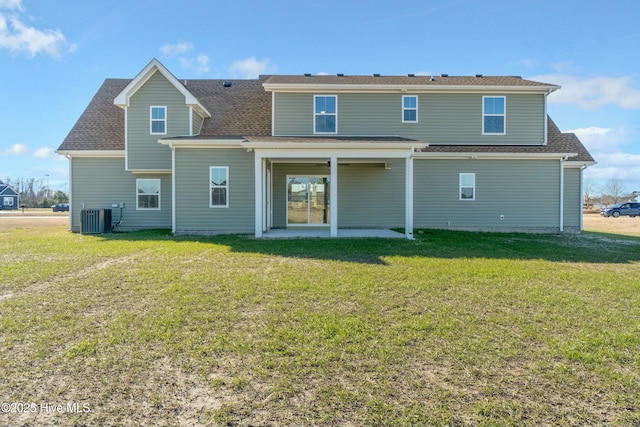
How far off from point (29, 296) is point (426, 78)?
16601mm

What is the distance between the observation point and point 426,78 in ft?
54.3

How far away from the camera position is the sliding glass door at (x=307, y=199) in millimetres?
15258

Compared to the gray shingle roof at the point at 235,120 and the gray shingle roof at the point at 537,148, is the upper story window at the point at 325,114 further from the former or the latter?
the gray shingle roof at the point at 537,148

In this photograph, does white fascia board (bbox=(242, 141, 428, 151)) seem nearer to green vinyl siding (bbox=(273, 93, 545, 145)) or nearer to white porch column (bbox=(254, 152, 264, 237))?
white porch column (bbox=(254, 152, 264, 237))

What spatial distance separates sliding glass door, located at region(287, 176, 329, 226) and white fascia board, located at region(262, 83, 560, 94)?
3812 mm

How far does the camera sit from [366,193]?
1512cm

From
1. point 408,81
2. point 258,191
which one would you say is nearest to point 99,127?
point 258,191

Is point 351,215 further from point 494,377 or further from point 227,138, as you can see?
point 494,377

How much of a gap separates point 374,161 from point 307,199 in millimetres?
3351

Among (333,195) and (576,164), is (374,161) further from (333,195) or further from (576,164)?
(576,164)

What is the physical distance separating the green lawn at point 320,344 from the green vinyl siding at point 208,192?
551 cm


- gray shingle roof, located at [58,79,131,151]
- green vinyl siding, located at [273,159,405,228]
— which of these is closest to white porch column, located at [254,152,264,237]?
green vinyl siding, located at [273,159,405,228]

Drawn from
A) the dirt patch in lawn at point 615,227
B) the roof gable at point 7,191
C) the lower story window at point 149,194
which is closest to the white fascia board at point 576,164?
the dirt patch in lawn at point 615,227

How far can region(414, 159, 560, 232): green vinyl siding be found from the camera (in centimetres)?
1490
